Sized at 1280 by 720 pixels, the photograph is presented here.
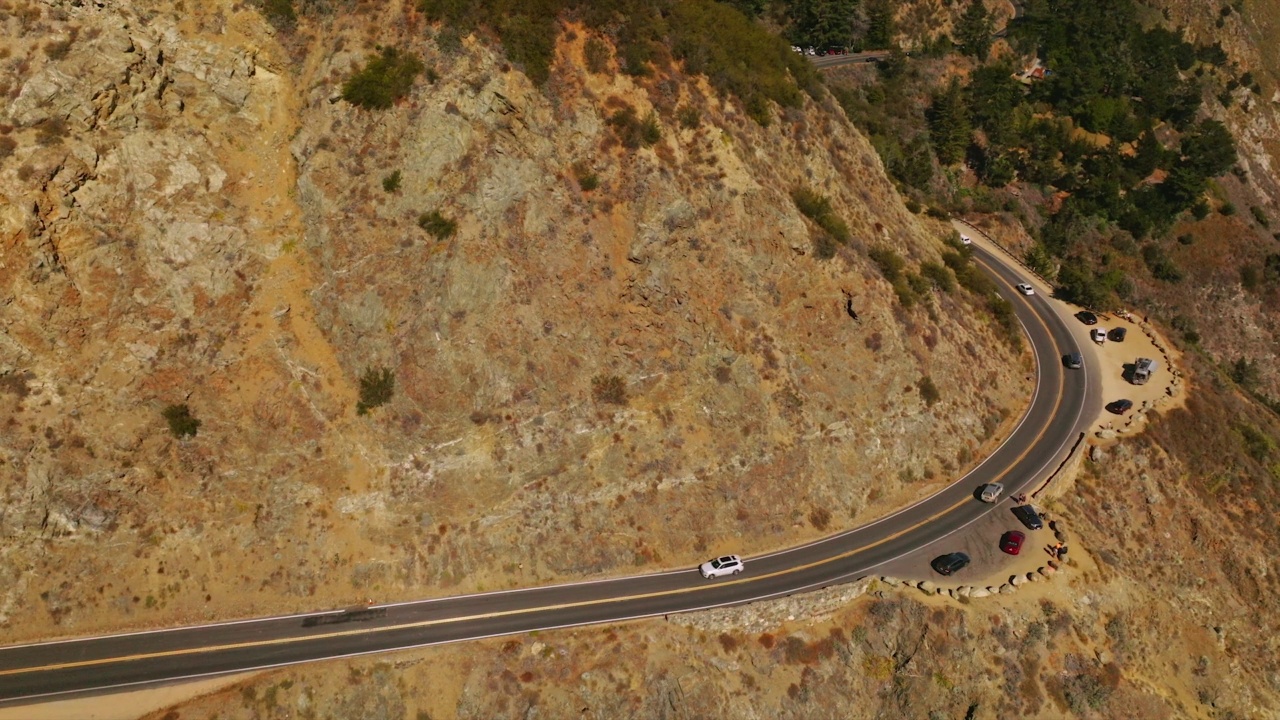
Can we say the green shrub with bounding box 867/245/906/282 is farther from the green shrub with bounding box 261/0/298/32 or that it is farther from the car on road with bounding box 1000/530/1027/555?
the green shrub with bounding box 261/0/298/32

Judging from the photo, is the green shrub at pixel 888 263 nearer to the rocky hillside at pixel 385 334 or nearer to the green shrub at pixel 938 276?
the green shrub at pixel 938 276

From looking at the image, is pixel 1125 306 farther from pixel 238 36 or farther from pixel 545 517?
pixel 238 36

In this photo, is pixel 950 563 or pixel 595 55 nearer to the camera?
pixel 950 563

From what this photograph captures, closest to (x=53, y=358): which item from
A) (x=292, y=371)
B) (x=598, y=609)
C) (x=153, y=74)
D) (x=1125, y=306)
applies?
(x=292, y=371)

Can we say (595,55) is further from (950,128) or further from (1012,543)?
(950,128)

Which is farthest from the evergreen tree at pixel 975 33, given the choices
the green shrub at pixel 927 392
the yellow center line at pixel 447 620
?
the yellow center line at pixel 447 620

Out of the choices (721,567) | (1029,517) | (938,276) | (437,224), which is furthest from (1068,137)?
(437,224)
